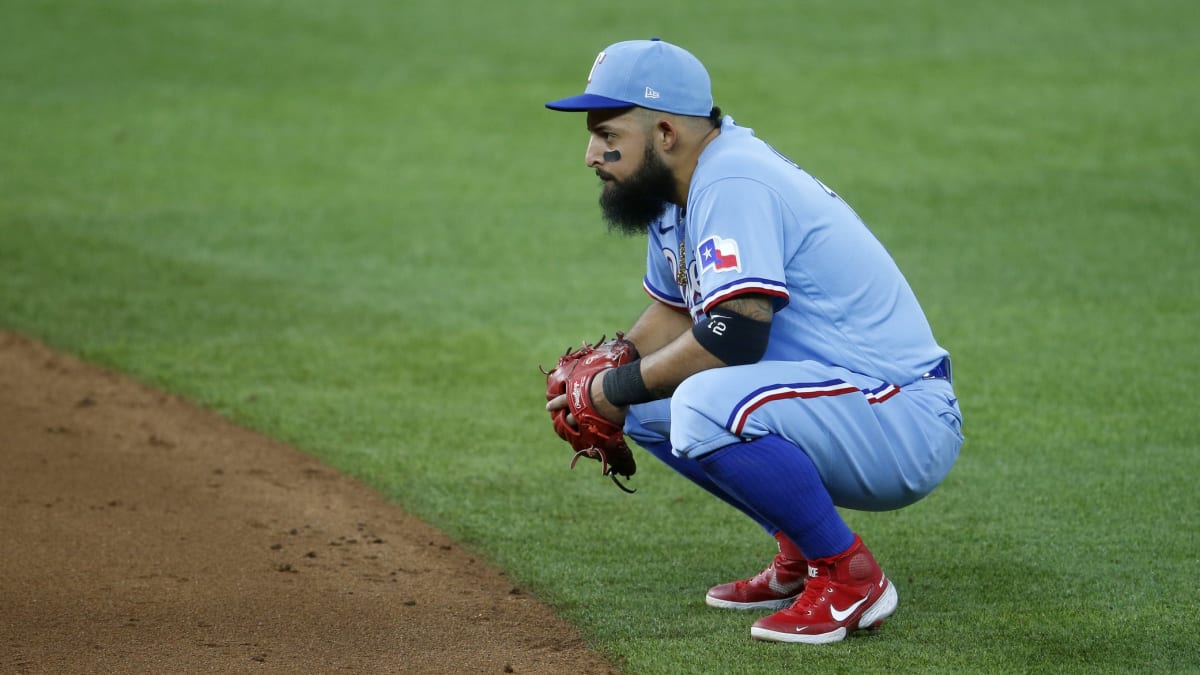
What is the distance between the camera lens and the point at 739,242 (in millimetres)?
3660

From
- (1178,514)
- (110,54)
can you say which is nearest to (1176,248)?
(1178,514)

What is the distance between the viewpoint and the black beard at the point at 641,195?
3936 mm

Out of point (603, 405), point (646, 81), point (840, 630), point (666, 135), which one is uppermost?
point (646, 81)

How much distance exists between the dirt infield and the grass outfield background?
0.69 ft

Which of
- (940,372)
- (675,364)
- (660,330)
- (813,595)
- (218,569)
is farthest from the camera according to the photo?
(218,569)

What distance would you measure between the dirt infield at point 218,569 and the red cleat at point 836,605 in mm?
495

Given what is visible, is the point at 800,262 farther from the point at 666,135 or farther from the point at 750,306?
the point at 666,135

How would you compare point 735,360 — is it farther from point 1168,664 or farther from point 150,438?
point 150,438

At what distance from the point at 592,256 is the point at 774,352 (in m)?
5.60

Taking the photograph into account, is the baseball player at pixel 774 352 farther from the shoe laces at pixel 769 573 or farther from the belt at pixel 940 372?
Result: the shoe laces at pixel 769 573

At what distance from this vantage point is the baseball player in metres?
3.70

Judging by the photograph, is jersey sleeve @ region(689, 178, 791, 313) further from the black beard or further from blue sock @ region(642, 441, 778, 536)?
blue sock @ region(642, 441, 778, 536)

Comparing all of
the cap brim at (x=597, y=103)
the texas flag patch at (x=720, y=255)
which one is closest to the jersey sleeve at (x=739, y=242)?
the texas flag patch at (x=720, y=255)

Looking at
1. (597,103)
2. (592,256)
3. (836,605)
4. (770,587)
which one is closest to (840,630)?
(836,605)
